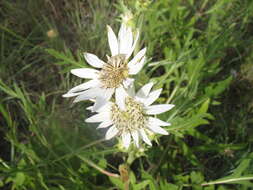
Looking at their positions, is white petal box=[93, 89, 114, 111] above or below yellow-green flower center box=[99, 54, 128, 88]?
below

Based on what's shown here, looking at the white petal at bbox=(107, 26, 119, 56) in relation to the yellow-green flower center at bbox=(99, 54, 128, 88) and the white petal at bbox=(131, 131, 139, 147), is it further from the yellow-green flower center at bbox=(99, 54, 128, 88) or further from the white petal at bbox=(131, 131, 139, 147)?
the white petal at bbox=(131, 131, 139, 147)

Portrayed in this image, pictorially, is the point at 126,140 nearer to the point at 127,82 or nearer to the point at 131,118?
the point at 131,118

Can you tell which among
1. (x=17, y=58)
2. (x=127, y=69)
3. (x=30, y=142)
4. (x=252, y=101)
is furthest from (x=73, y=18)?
(x=252, y=101)

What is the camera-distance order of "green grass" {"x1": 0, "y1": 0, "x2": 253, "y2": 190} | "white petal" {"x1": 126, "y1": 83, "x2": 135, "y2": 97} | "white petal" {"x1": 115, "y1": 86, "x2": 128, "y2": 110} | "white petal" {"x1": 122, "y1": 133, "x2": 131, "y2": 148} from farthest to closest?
"green grass" {"x1": 0, "y1": 0, "x2": 253, "y2": 190} → "white petal" {"x1": 122, "y1": 133, "x2": 131, "y2": 148} → "white petal" {"x1": 126, "y1": 83, "x2": 135, "y2": 97} → "white petal" {"x1": 115, "y1": 86, "x2": 128, "y2": 110}

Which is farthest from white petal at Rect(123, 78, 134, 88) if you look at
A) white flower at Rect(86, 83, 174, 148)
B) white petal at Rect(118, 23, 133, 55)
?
white petal at Rect(118, 23, 133, 55)

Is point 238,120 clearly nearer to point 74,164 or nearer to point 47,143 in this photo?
point 74,164

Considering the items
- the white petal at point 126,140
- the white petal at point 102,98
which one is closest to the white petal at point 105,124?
the white petal at point 126,140

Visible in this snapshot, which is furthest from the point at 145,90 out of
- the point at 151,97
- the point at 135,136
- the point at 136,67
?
the point at 135,136
